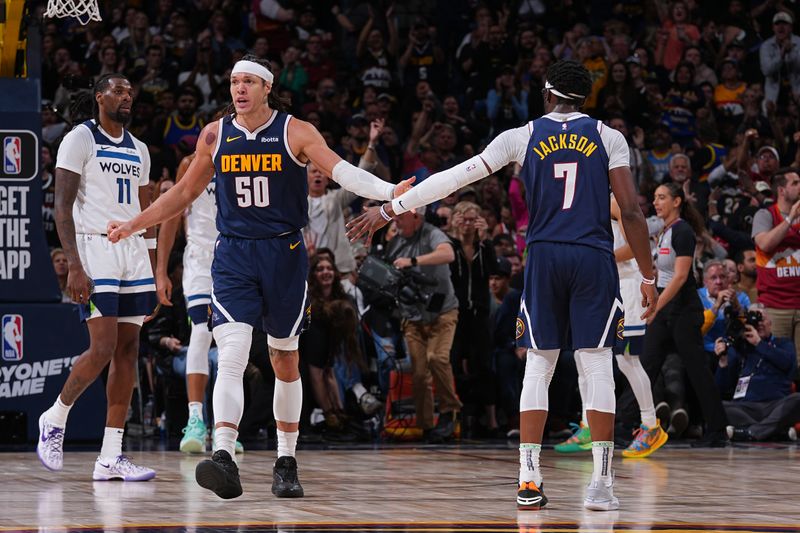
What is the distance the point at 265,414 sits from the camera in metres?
11.3

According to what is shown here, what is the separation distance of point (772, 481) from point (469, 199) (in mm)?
5737

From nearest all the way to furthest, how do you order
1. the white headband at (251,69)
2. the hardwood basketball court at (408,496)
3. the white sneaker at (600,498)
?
the hardwood basketball court at (408,496)
the white sneaker at (600,498)
the white headband at (251,69)

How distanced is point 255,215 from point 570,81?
1855 millimetres

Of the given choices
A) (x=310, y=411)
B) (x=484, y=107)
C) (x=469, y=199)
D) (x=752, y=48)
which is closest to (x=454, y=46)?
(x=484, y=107)

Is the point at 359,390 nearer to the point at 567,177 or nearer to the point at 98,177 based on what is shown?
the point at 98,177

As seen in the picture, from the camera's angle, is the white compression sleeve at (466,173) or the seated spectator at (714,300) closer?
the white compression sleeve at (466,173)

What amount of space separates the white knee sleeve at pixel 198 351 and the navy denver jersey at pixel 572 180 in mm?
3930

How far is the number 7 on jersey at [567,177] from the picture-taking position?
6879 mm

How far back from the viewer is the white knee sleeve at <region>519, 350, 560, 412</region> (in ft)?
22.7

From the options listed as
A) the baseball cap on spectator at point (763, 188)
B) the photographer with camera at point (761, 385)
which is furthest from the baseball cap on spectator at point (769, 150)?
the photographer with camera at point (761, 385)

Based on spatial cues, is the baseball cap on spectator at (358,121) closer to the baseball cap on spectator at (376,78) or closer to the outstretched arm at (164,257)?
the baseball cap on spectator at (376,78)

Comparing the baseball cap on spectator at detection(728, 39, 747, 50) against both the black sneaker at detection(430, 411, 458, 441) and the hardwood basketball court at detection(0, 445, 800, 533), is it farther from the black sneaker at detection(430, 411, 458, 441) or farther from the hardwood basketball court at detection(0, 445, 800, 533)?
the hardwood basketball court at detection(0, 445, 800, 533)

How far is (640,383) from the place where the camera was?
10.3 meters

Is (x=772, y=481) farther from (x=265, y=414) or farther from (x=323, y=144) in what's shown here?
(x=265, y=414)
